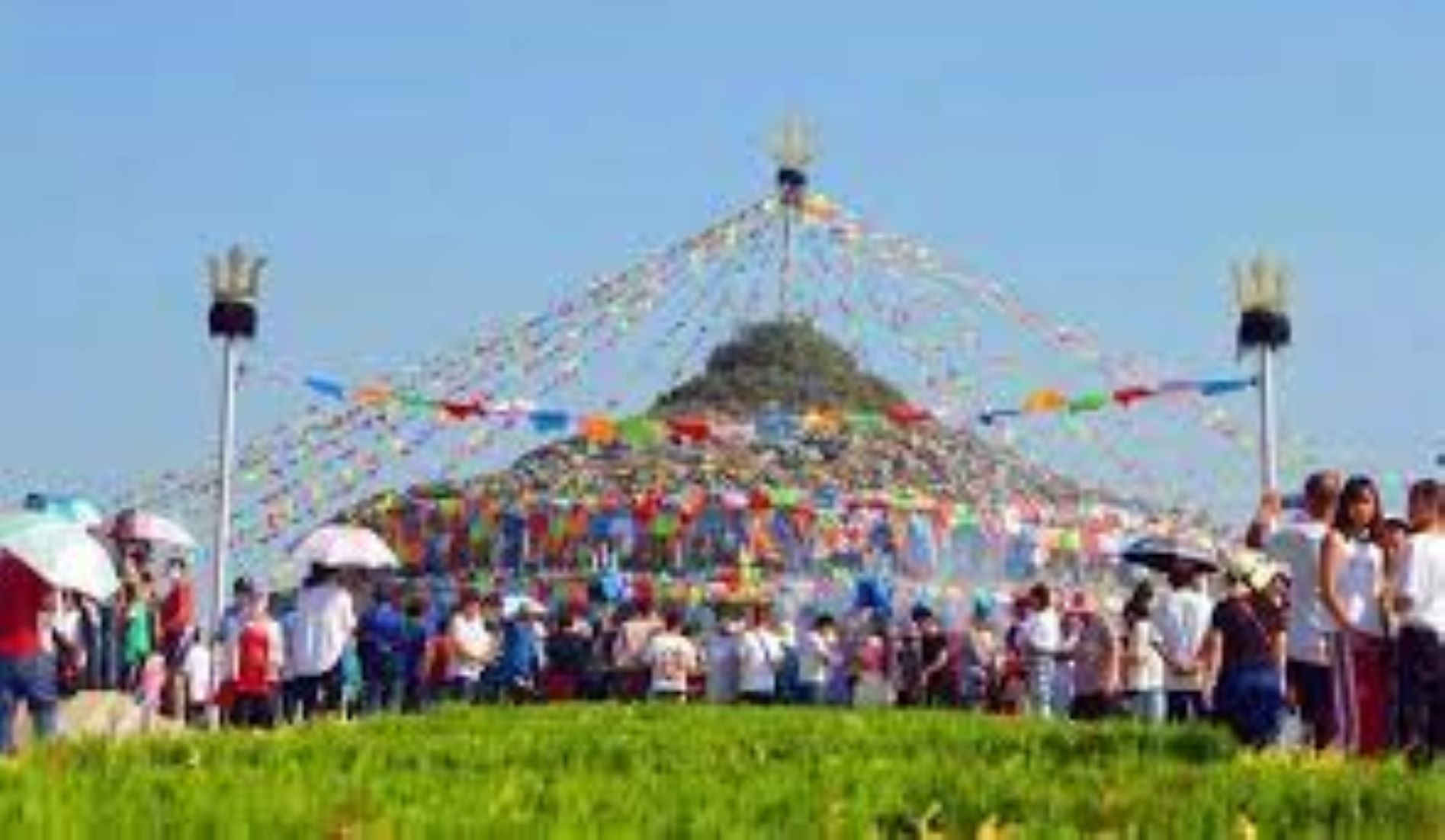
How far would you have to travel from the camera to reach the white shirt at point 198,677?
83.8ft

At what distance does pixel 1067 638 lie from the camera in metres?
27.3

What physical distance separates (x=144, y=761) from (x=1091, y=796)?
3.35 m

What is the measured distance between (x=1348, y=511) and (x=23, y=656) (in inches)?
276

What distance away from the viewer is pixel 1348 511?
14297 millimetres

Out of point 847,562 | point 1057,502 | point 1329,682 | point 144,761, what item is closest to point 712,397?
point 1057,502

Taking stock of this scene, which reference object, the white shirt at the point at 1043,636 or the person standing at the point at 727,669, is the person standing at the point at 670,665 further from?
the white shirt at the point at 1043,636

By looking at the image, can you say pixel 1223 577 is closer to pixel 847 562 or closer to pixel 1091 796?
pixel 1091 796

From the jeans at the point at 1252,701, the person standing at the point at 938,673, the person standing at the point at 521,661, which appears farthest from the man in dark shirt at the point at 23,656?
the person standing at the point at 938,673

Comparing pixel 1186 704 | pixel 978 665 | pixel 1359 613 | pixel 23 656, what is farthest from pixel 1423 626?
pixel 978 665

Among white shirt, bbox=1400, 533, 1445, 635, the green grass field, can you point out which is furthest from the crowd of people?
the green grass field

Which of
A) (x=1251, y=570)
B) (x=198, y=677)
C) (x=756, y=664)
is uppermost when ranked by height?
(x=1251, y=570)

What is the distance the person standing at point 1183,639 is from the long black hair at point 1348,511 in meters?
4.80

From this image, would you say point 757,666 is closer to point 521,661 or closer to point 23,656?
point 521,661

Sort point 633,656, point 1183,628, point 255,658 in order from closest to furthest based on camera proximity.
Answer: point 1183,628 → point 255,658 → point 633,656
